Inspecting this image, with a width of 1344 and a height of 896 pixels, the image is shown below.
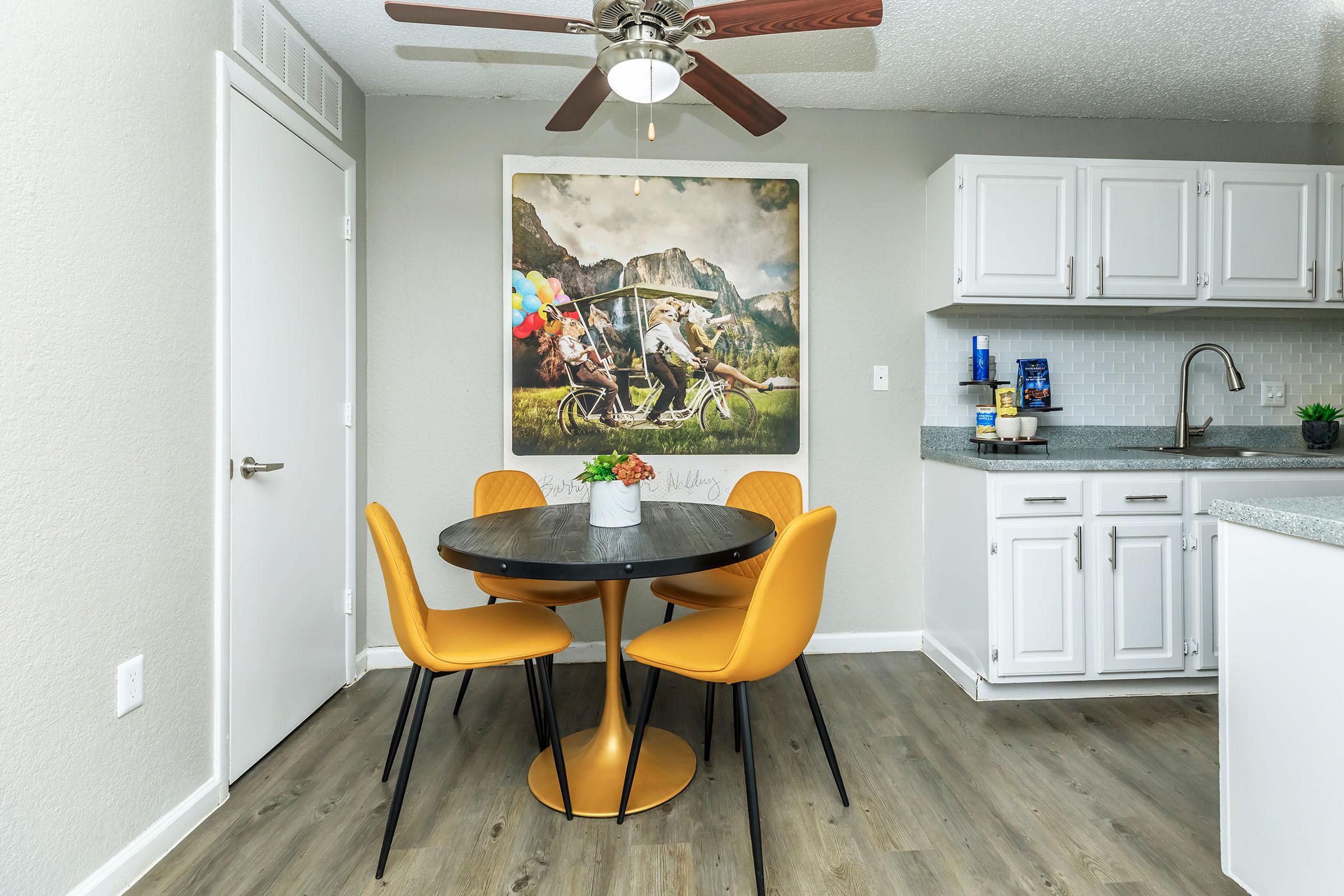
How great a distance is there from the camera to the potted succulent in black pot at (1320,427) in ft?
9.64

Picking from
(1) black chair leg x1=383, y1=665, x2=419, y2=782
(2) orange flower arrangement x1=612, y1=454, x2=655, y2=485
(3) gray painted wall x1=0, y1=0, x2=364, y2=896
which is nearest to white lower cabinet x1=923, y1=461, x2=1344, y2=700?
(2) orange flower arrangement x1=612, y1=454, x2=655, y2=485

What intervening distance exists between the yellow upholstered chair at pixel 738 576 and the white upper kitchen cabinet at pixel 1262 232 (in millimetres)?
2011

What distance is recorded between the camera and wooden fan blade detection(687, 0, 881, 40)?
59.6 inches

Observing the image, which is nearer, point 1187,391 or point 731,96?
point 731,96

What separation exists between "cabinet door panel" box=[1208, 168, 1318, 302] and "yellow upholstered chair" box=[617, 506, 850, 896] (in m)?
2.43

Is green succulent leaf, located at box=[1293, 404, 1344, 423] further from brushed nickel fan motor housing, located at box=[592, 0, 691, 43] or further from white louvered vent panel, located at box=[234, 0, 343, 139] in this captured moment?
white louvered vent panel, located at box=[234, 0, 343, 139]

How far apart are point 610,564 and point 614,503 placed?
47cm

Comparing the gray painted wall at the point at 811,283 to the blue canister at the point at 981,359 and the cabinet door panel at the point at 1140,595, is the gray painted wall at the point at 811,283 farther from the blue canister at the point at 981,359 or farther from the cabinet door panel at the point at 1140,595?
the cabinet door panel at the point at 1140,595

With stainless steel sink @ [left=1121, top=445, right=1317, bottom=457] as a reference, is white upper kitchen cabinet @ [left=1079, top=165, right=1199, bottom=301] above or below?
above

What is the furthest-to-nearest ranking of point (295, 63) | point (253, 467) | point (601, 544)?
1. point (295, 63)
2. point (253, 467)
3. point (601, 544)

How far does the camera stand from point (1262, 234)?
2.84 meters

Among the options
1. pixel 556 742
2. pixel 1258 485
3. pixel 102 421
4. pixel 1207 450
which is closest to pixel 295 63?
pixel 102 421

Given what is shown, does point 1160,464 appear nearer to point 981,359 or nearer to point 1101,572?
point 1101,572

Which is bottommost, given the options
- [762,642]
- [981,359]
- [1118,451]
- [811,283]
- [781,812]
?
[781,812]
